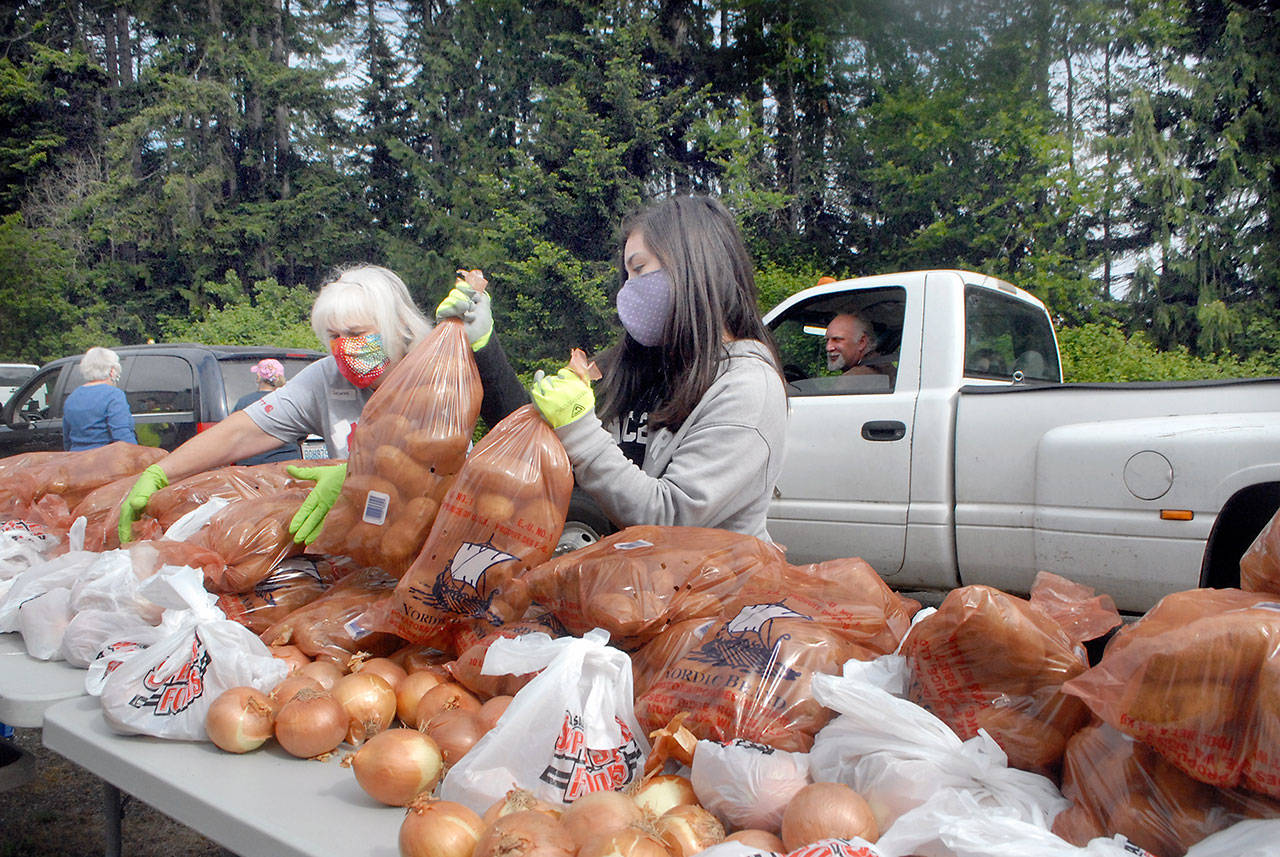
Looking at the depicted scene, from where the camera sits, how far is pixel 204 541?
2.34 m

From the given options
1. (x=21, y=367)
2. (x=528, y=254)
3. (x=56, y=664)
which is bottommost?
(x=56, y=664)

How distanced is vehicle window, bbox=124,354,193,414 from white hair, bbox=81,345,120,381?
723mm

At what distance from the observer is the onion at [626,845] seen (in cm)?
108

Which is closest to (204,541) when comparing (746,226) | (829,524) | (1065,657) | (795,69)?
(1065,657)

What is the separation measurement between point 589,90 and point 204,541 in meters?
17.4

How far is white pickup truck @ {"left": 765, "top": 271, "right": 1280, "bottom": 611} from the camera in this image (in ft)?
12.0

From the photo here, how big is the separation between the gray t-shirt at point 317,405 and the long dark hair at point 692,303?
111 centimetres

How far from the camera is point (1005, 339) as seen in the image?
203 inches

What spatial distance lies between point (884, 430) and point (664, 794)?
365 cm

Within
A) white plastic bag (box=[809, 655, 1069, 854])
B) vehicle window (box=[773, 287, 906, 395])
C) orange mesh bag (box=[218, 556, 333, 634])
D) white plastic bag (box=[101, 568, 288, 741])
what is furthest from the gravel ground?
vehicle window (box=[773, 287, 906, 395])

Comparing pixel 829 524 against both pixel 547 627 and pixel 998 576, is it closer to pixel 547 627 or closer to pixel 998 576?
pixel 998 576

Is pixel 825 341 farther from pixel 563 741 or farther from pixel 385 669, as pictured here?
pixel 563 741

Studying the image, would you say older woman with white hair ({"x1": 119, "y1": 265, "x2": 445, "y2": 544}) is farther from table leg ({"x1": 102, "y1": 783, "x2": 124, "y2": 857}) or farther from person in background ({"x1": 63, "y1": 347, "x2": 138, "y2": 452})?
person in background ({"x1": 63, "y1": 347, "x2": 138, "y2": 452})

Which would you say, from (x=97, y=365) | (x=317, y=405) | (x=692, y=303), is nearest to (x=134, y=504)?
(x=317, y=405)
